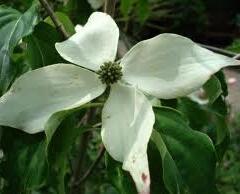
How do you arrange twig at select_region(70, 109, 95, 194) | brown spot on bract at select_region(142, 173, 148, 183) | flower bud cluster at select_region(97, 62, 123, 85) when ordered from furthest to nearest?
twig at select_region(70, 109, 95, 194), flower bud cluster at select_region(97, 62, 123, 85), brown spot on bract at select_region(142, 173, 148, 183)

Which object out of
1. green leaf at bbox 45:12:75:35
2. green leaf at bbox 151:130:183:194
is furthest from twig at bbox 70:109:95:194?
green leaf at bbox 151:130:183:194

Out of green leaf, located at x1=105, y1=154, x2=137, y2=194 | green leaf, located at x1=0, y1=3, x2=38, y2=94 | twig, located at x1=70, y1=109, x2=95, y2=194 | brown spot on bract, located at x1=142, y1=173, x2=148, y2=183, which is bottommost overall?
twig, located at x1=70, y1=109, x2=95, y2=194

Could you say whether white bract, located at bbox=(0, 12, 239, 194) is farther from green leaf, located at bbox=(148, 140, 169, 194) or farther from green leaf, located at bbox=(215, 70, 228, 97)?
green leaf, located at bbox=(215, 70, 228, 97)

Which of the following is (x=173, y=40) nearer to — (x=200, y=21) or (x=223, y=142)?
(x=223, y=142)

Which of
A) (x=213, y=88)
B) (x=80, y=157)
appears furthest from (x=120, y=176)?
(x=80, y=157)

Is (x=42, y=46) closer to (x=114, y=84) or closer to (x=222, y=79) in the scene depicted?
(x=114, y=84)

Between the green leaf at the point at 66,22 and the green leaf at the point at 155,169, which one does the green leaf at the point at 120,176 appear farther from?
the green leaf at the point at 66,22

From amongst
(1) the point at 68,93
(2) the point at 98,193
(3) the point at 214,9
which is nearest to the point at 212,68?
(1) the point at 68,93
